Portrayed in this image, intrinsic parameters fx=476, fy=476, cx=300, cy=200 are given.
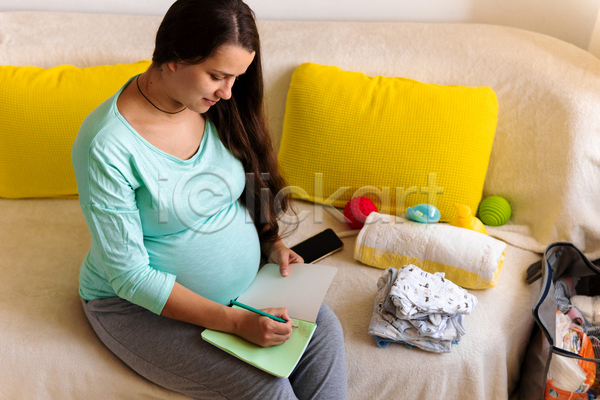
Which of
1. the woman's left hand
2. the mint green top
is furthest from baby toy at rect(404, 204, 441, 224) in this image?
the mint green top

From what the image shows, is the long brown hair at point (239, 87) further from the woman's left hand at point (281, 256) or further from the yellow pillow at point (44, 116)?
the yellow pillow at point (44, 116)

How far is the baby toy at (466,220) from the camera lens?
132 centimetres

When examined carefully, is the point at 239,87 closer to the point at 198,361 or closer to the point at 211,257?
→ the point at 211,257

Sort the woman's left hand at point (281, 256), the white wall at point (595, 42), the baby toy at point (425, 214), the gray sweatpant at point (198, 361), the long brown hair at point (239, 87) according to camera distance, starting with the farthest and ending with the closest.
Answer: the white wall at point (595, 42) → the baby toy at point (425, 214) → the woman's left hand at point (281, 256) → the gray sweatpant at point (198, 361) → the long brown hair at point (239, 87)

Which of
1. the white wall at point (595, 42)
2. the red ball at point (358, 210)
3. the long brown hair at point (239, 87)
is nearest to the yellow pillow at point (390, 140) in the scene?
the red ball at point (358, 210)

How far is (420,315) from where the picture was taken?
1.05 m

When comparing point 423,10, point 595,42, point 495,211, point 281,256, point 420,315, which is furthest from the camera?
point 423,10

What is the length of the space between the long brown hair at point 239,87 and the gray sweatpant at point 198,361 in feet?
1.12

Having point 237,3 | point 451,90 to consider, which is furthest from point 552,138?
point 237,3

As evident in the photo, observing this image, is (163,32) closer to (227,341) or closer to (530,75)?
(227,341)

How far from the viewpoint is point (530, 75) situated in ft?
4.67

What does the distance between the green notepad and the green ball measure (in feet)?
1.87

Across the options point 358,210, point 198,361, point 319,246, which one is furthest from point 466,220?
point 198,361

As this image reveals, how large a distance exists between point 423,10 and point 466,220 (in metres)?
0.79
